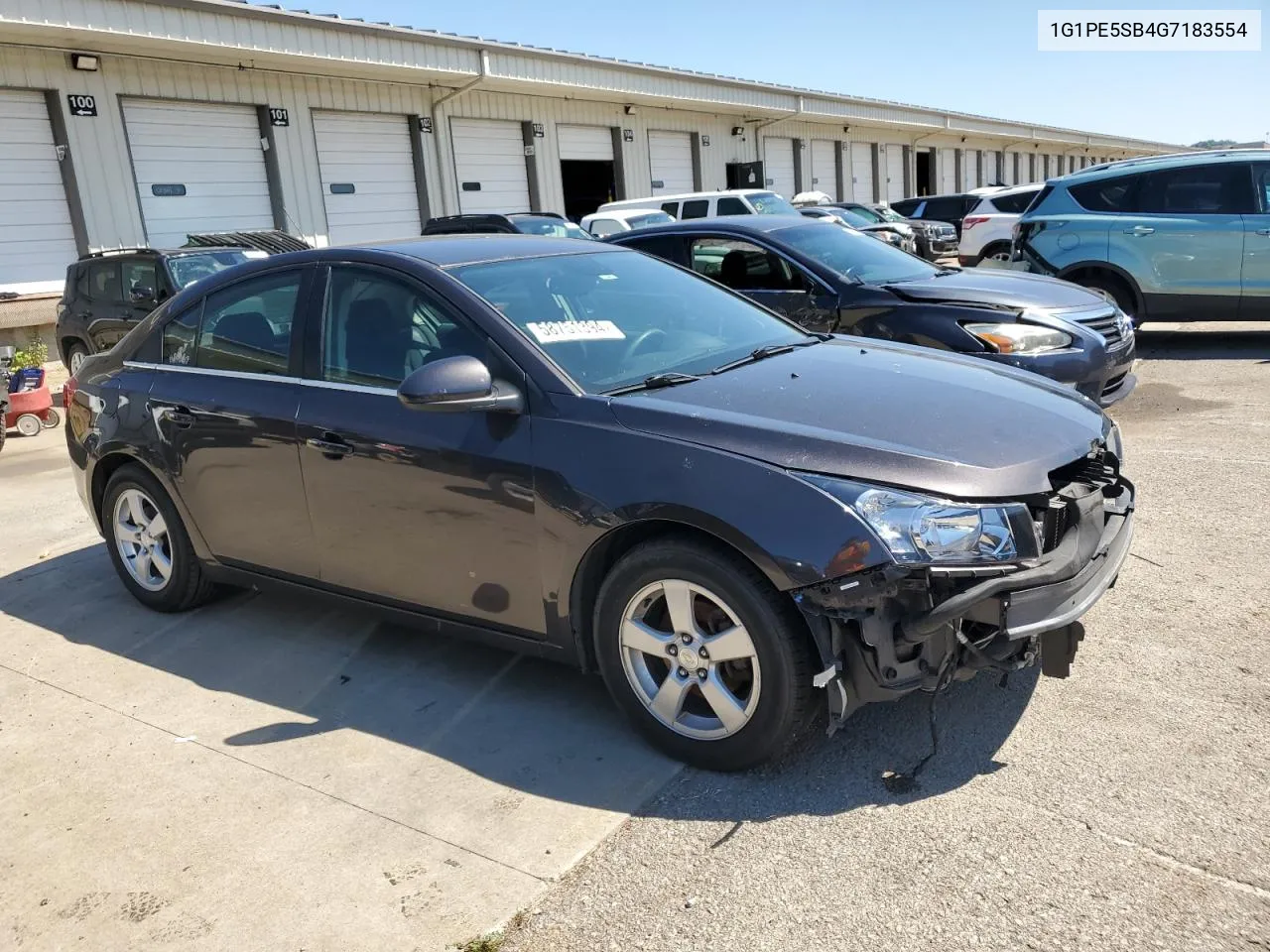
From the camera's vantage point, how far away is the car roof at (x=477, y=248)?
3.97 meters

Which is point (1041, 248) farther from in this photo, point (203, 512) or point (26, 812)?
A: point (26, 812)

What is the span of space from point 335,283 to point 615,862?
247cm

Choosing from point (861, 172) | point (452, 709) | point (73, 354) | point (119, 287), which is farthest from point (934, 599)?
point (861, 172)

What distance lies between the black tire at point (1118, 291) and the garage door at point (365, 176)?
38.6 feet

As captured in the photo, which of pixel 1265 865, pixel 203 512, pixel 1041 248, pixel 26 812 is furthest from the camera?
pixel 1041 248

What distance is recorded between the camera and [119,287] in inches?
455

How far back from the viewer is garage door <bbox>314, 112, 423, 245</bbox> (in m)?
18.0

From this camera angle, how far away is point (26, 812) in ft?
10.7

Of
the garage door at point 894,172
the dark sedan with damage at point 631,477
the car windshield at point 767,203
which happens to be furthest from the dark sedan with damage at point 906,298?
the garage door at point 894,172

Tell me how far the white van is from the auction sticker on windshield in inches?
601

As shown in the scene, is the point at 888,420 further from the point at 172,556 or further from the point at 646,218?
the point at 646,218

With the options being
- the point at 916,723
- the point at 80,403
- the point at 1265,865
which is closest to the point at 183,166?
the point at 80,403

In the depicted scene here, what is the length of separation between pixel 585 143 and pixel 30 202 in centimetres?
1260

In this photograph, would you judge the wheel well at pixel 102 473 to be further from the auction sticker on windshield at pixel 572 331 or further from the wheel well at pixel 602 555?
the wheel well at pixel 602 555
